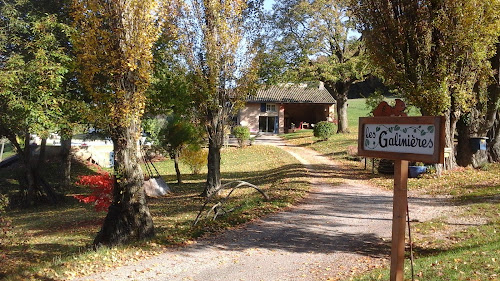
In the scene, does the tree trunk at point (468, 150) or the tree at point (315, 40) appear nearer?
the tree trunk at point (468, 150)

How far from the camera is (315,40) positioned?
30422 mm

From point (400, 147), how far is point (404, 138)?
111 millimetres

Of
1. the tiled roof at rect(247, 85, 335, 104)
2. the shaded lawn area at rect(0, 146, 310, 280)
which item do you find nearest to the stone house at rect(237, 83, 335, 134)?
the tiled roof at rect(247, 85, 335, 104)

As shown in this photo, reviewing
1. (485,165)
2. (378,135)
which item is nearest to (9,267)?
(378,135)

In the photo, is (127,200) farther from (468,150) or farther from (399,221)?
(468,150)

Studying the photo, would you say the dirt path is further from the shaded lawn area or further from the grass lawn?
the grass lawn

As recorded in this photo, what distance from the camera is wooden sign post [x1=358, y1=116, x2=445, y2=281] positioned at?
4160mm

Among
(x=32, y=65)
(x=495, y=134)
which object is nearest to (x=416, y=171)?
(x=495, y=134)

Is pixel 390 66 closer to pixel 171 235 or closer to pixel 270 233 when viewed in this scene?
pixel 270 233

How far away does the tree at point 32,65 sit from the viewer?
13.6 m

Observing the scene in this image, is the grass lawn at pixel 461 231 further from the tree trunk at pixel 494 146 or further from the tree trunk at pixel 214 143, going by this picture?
the tree trunk at pixel 214 143

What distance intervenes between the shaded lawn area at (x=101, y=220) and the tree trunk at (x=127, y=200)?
0.52m

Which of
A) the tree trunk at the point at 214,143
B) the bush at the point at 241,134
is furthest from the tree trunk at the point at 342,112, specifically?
the tree trunk at the point at 214,143

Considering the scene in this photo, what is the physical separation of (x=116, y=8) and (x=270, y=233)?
5.87 m
